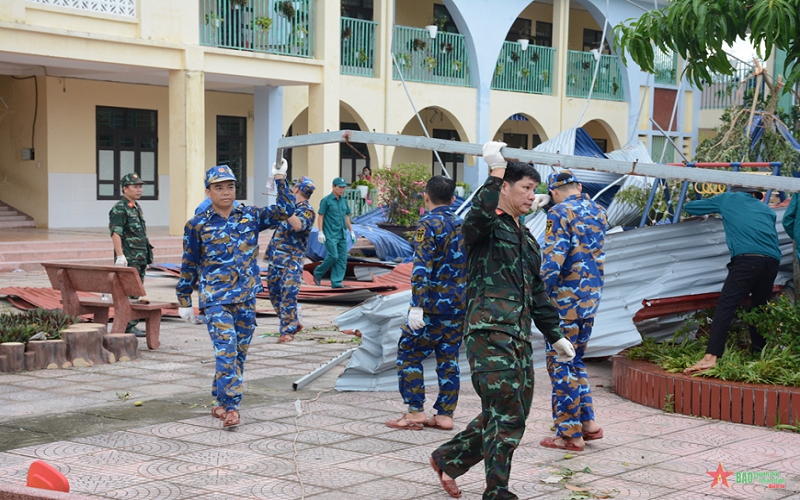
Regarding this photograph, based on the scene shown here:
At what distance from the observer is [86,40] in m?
16.5

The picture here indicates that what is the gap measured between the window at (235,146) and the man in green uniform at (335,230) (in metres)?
9.52

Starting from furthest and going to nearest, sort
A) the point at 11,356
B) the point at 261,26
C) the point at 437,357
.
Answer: the point at 261,26 < the point at 11,356 < the point at 437,357

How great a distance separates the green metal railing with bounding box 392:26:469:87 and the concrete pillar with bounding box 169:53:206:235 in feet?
19.4

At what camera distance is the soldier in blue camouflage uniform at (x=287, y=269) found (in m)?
9.98

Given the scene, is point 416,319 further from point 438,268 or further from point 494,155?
point 494,155

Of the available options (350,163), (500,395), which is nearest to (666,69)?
(350,163)

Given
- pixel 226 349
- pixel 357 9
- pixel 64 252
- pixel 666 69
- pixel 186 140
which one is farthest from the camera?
pixel 666 69

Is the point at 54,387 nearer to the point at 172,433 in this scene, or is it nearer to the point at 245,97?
the point at 172,433

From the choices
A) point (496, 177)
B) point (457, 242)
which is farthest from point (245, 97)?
point (496, 177)

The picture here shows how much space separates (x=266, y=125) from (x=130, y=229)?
11.5 metres

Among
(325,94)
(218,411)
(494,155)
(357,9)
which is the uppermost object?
(357,9)

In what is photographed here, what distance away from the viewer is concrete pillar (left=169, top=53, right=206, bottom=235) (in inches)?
715

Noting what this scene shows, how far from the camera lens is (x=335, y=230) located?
13.7 meters

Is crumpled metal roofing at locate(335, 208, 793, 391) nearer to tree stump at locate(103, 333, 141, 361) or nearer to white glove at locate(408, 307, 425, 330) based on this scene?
white glove at locate(408, 307, 425, 330)
